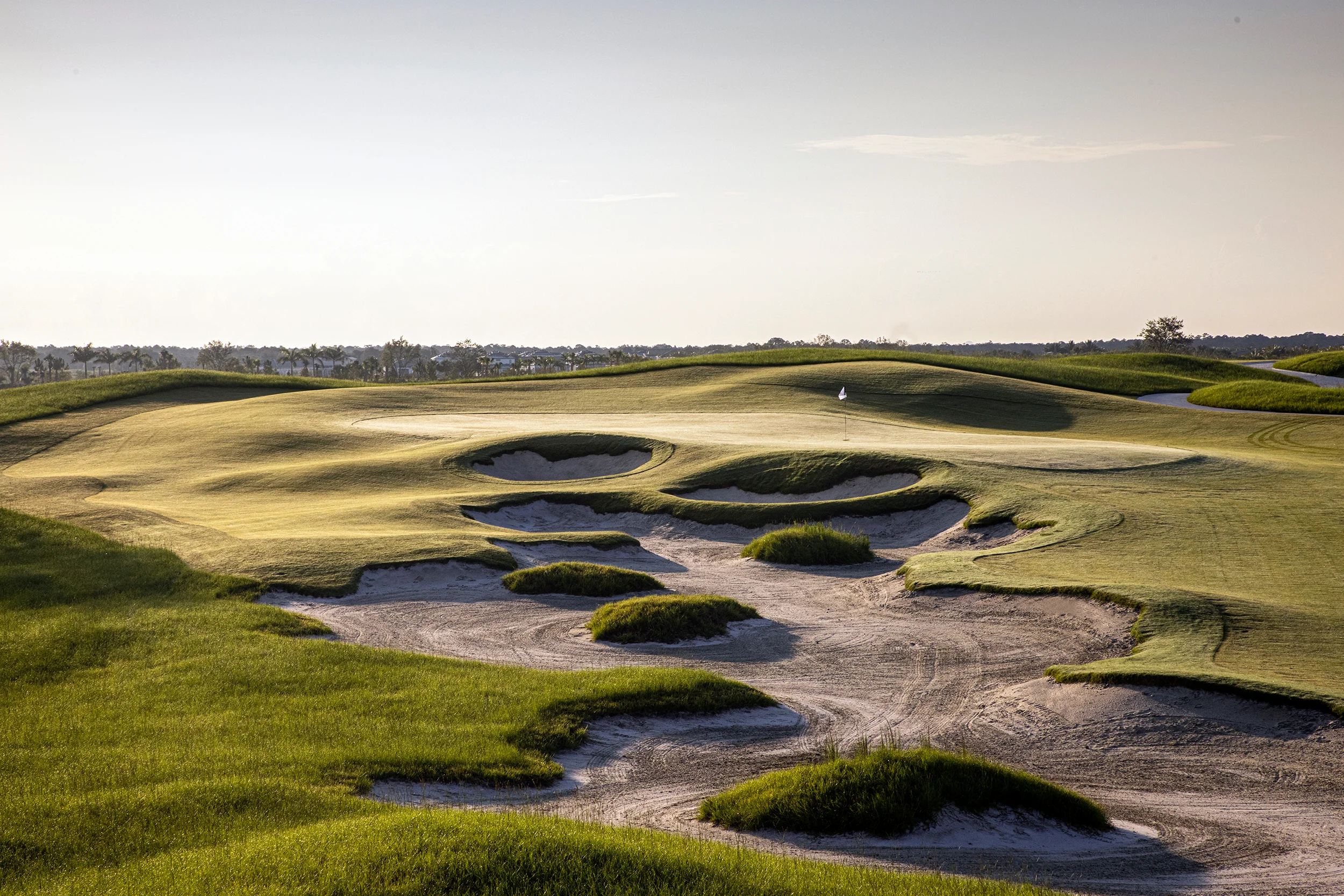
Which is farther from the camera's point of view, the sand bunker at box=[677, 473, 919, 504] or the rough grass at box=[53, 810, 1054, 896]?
the sand bunker at box=[677, 473, 919, 504]

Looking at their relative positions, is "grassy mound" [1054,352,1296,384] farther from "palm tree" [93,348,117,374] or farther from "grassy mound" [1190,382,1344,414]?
"palm tree" [93,348,117,374]

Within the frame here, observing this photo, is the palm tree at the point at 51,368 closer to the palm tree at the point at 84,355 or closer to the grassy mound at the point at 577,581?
the palm tree at the point at 84,355

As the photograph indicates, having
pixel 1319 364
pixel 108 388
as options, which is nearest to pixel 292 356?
pixel 108 388

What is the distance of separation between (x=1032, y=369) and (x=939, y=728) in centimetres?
5687

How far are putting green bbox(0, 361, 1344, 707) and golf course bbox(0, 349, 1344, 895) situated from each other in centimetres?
17

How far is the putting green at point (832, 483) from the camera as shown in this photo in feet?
56.7

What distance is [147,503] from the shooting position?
29.0 meters

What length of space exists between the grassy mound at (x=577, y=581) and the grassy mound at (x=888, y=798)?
1051cm

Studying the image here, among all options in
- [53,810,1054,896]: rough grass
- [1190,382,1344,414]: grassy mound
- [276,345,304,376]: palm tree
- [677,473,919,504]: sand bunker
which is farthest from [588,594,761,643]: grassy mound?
[276,345,304,376]: palm tree

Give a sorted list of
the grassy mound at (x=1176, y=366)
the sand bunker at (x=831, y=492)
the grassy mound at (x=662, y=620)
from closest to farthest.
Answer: the grassy mound at (x=662, y=620) → the sand bunker at (x=831, y=492) → the grassy mound at (x=1176, y=366)

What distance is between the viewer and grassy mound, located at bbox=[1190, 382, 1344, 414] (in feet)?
152

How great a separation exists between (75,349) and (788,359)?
13950 cm

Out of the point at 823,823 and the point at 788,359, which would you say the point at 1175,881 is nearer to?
the point at 823,823

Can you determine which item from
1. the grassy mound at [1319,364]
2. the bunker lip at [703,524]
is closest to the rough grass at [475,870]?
the bunker lip at [703,524]
